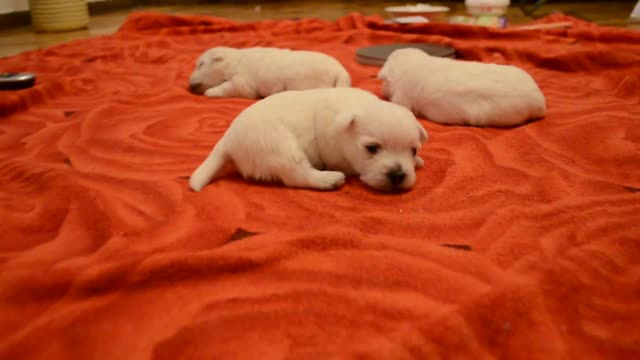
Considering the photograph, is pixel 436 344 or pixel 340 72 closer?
pixel 436 344

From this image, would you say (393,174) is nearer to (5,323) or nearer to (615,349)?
(615,349)

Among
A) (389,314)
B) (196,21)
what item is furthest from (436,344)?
(196,21)

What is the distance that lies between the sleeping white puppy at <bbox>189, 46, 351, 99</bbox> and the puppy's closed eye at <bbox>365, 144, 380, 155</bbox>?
666mm

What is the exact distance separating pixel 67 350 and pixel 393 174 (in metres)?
0.63

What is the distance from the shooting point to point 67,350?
0.63 metres

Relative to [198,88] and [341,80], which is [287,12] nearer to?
[198,88]

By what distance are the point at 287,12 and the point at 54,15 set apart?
197 cm

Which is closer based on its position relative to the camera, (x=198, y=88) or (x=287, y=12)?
(x=198, y=88)

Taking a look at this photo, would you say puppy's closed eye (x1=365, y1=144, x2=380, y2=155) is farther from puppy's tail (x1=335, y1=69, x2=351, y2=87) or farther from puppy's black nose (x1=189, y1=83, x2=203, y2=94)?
puppy's black nose (x1=189, y1=83, x2=203, y2=94)

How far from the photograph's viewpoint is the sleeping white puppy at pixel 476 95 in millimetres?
1367

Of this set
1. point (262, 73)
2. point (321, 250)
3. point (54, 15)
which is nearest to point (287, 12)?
point (54, 15)

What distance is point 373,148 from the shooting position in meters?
1.03

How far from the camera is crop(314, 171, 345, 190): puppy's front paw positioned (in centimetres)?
102

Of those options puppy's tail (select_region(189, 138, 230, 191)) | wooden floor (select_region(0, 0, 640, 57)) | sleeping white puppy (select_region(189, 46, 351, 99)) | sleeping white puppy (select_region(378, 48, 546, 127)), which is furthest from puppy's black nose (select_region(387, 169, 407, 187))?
wooden floor (select_region(0, 0, 640, 57))
